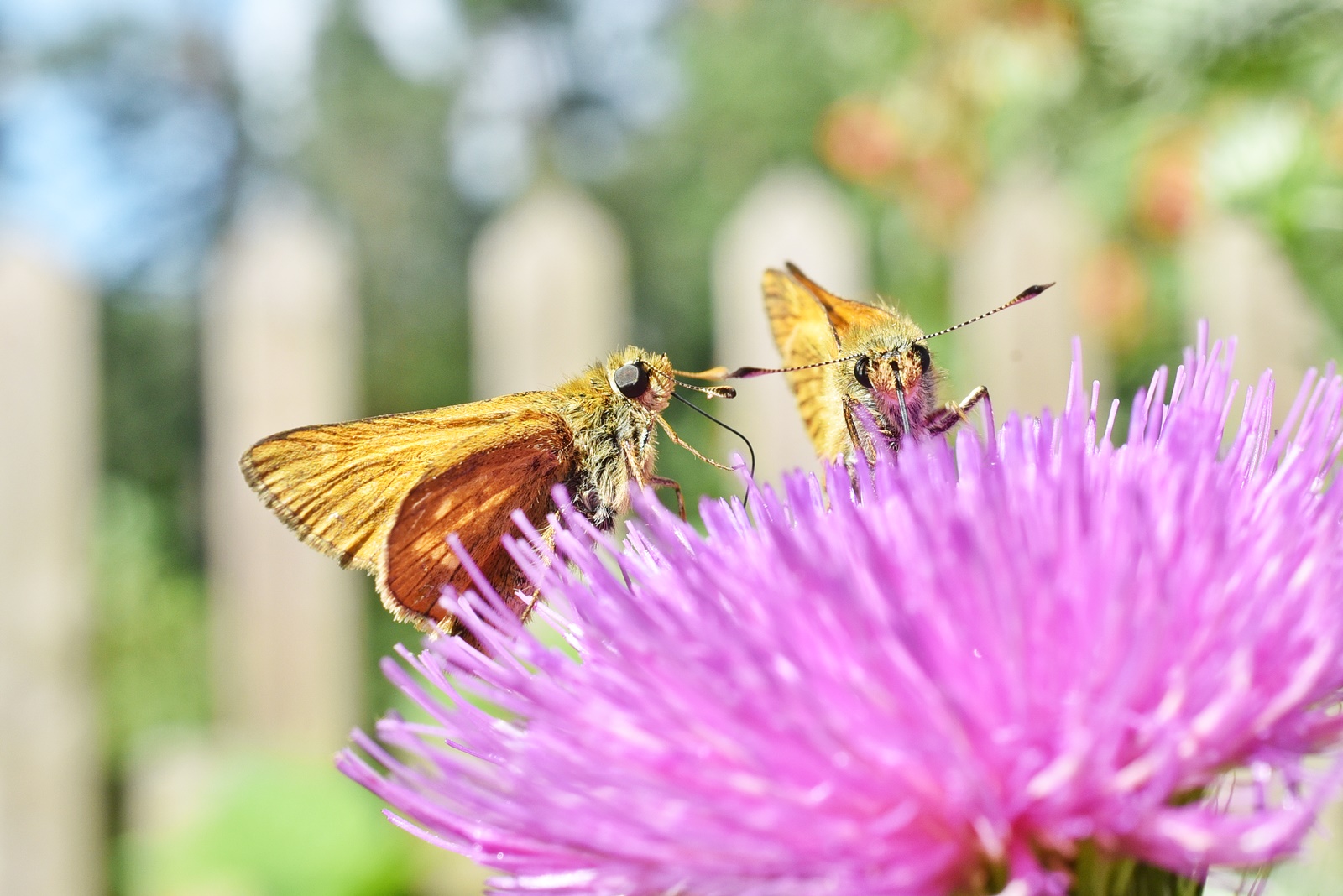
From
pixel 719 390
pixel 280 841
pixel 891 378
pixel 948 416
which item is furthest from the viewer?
pixel 280 841

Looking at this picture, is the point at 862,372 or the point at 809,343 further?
the point at 809,343

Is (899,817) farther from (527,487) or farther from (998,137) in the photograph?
(998,137)

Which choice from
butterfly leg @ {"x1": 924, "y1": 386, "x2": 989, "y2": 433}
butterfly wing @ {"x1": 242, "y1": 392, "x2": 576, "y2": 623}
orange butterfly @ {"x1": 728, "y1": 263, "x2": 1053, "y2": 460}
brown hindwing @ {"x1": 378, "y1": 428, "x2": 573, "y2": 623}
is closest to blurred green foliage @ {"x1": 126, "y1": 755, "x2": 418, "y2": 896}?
butterfly wing @ {"x1": 242, "y1": 392, "x2": 576, "y2": 623}

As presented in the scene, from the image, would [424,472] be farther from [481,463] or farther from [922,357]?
[922,357]

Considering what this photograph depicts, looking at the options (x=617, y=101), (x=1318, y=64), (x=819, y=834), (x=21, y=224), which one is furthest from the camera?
(x=617, y=101)

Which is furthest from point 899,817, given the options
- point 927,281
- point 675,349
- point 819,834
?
point 675,349

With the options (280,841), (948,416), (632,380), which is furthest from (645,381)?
(280,841)

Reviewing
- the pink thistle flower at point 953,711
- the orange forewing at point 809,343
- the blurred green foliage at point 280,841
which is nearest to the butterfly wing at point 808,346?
the orange forewing at point 809,343

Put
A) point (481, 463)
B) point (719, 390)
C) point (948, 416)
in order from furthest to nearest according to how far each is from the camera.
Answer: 1. point (719, 390)
2. point (481, 463)
3. point (948, 416)
